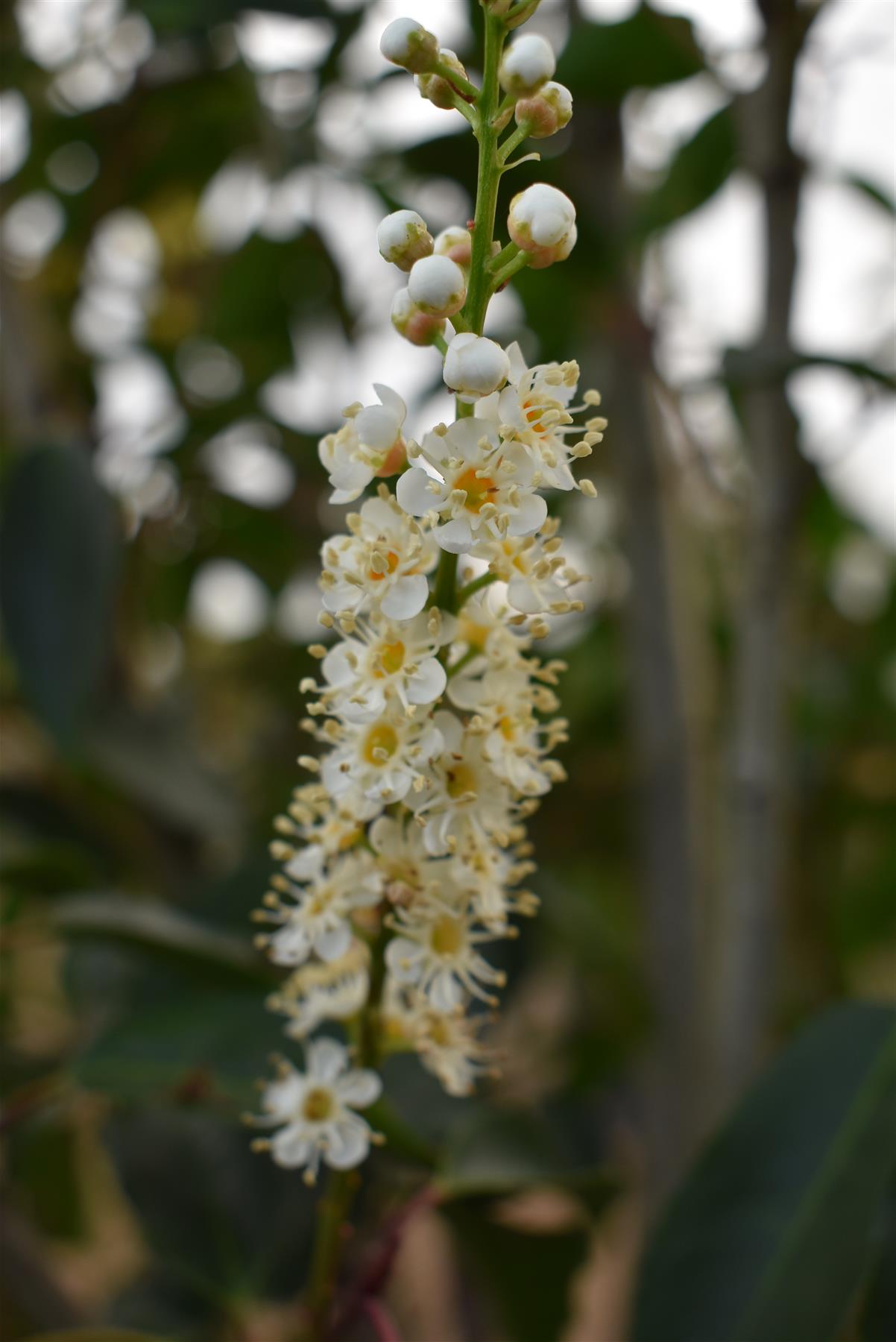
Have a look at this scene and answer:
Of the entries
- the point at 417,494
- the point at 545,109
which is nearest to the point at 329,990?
the point at 417,494

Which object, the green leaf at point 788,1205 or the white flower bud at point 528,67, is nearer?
the white flower bud at point 528,67

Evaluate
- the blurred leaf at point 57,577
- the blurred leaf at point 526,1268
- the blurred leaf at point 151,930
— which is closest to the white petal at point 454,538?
the blurred leaf at point 151,930

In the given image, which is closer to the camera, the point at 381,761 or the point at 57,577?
the point at 381,761

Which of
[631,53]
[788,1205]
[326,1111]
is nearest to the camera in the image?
[326,1111]

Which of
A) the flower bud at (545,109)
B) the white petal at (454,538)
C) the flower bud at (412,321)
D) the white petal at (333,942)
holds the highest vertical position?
the flower bud at (545,109)

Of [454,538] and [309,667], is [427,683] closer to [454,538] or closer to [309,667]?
[454,538]

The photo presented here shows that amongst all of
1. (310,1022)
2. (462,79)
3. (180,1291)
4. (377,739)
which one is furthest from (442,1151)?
(462,79)

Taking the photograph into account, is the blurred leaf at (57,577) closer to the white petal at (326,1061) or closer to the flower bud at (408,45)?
the white petal at (326,1061)

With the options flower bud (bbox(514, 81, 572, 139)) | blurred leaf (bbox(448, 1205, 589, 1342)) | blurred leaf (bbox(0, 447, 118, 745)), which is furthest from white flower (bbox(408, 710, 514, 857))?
blurred leaf (bbox(0, 447, 118, 745))
